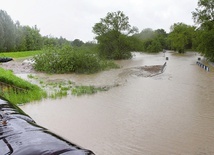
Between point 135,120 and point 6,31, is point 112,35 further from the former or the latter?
point 135,120

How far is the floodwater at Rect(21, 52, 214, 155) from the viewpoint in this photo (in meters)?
6.40

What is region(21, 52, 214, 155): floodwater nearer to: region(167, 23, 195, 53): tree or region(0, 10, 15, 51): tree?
region(0, 10, 15, 51): tree

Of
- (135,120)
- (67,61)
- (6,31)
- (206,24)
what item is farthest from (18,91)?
(6,31)

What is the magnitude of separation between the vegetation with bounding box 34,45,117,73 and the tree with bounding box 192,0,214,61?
11.6 metres

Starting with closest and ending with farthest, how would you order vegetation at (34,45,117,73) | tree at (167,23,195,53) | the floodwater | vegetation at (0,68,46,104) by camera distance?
1. the floodwater
2. vegetation at (0,68,46,104)
3. vegetation at (34,45,117,73)
4. tree at (167,23,195,53)

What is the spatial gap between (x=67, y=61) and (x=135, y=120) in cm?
1309

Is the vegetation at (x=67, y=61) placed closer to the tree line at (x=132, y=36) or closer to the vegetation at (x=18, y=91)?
the vegetation at (x=18, y=91)

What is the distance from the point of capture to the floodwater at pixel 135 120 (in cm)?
640

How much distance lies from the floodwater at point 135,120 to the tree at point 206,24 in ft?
47.8

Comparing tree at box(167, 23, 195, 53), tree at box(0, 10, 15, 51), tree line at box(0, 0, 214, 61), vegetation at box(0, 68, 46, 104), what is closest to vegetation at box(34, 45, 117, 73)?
tree line at box(0, 0, 214, 61)

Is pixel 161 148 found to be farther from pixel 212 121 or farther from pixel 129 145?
pixel 212 121

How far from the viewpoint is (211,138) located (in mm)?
6938

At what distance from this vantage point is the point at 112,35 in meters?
35.2

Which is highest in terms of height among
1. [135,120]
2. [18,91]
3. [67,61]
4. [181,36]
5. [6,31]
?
[6,31]
